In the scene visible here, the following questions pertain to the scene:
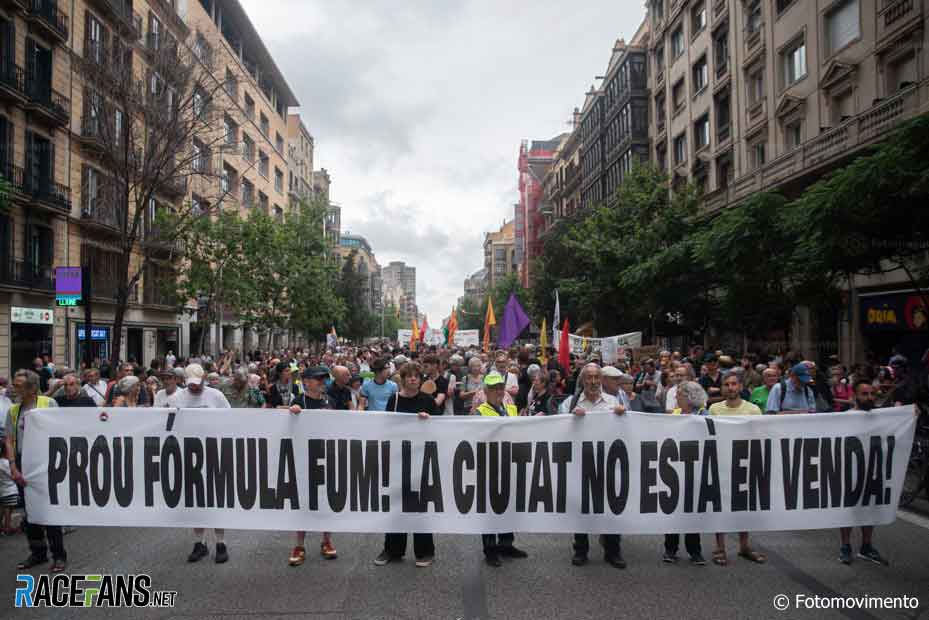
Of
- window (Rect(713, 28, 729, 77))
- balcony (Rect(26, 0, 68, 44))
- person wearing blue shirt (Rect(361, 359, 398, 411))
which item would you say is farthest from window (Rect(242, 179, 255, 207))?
person wearing blue shirt (Rect(361, 359, 398, 411))

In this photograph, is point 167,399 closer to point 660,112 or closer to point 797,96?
point 797,96

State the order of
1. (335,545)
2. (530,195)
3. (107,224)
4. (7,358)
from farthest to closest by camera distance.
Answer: (530,195) → (107,224) → (7,358) → (335,545)

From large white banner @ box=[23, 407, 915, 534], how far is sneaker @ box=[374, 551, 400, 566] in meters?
0.46

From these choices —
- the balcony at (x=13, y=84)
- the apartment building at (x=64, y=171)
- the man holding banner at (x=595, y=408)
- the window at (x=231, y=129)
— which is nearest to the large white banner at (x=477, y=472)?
the man holding banner at (x=595, y=408)

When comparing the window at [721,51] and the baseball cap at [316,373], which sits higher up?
the window at [721,51]

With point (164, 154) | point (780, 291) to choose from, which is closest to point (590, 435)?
point (780, 291)

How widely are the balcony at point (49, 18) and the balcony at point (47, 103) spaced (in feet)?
6.22

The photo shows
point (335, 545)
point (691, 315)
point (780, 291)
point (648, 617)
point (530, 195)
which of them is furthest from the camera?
point (530, 195)

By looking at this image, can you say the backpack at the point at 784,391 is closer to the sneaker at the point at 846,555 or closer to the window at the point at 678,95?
the sneaker at the point at 846,555

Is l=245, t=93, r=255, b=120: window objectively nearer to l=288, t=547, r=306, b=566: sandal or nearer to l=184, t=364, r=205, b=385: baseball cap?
l=184, t=364, r=205, b=385: baseball cap

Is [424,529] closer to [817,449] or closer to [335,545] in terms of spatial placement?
[335,545]

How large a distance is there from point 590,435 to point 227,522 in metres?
3.19

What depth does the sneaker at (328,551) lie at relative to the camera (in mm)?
6148

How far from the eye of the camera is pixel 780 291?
18.3m
